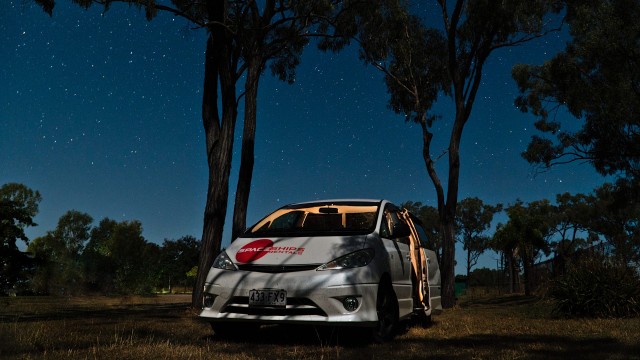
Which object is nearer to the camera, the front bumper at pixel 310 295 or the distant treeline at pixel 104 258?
the front bumper at pixel 310 295

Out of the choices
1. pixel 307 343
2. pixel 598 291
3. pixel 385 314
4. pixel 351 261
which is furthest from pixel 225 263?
pixel 598 291

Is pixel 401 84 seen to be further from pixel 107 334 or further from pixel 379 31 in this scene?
pixel 107 334

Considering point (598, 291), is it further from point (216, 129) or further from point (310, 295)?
point (216, 129)

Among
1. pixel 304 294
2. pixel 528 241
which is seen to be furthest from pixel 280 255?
pixel 528 241

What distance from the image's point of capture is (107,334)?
21.7 ft

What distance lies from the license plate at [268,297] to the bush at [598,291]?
7382mm

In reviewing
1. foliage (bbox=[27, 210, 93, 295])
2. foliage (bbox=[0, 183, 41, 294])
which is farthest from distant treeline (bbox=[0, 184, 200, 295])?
foliage (bbox=[0, 183, 41, 294])

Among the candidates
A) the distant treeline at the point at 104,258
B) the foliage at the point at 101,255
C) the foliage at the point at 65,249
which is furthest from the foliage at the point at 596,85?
the foliage at the point at 65,249

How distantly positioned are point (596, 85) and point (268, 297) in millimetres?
21403

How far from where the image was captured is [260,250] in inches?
225

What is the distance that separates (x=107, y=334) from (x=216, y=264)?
1.92 meters

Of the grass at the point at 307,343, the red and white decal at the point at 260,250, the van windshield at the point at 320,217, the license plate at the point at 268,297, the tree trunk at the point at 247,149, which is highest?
the tree trunk at the point at 247,149

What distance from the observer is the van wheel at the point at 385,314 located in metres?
5.82

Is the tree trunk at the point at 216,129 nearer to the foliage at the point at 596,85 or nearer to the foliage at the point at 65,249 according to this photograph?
the foliage at the point at 596,85
